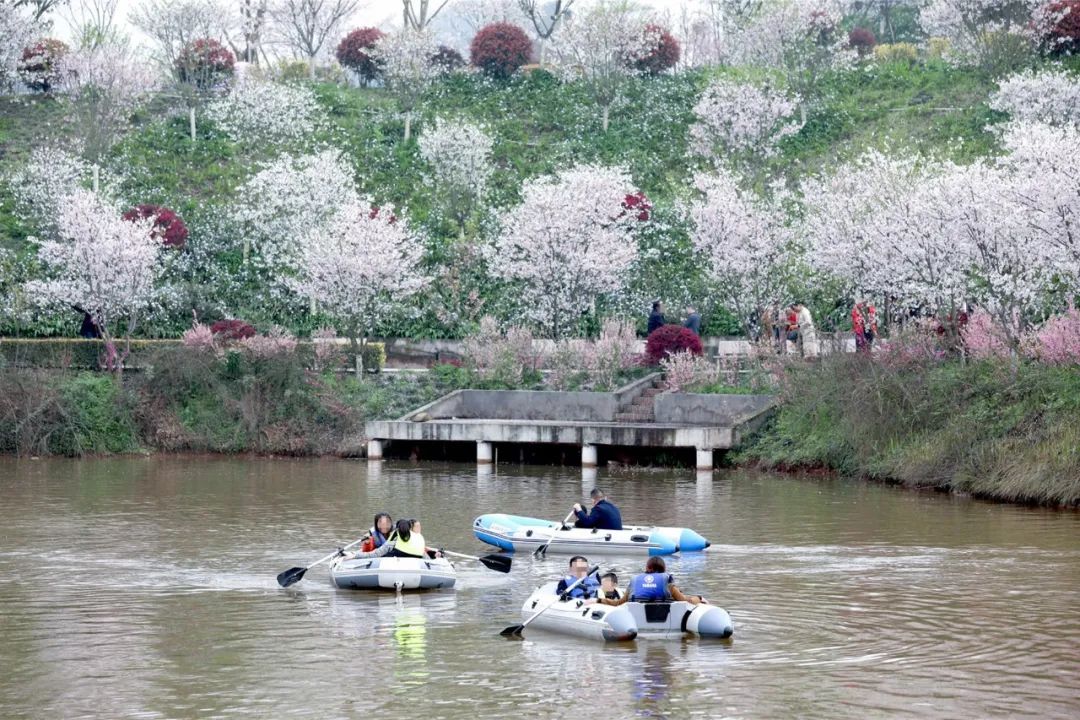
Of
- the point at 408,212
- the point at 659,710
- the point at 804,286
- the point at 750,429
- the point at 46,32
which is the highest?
the point at 46,32

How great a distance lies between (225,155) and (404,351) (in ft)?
63.3

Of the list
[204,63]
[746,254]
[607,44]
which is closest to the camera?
[746,254]

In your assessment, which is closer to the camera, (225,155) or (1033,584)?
(1033,584)

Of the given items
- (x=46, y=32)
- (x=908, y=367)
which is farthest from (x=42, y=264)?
(x=908, y=367)

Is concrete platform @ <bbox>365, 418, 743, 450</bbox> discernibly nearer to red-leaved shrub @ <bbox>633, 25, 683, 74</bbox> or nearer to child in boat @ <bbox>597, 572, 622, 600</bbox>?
child in boat @ <bbox>597, 572, 622, 600</bbox>

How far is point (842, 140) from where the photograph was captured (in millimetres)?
68875

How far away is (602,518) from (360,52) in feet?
182

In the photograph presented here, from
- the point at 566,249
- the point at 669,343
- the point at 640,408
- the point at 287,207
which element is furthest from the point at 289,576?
the point at 287,207

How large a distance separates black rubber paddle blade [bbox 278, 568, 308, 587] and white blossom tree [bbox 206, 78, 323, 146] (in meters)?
45.3

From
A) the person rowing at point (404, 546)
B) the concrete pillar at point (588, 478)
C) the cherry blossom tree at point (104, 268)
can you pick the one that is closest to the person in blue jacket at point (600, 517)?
the person rowing at point (404, 546)

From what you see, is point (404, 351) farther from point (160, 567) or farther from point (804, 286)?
point (160, 567)

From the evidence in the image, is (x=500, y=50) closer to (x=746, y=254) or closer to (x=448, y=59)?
(x=448, y=59)

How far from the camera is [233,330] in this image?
48.9 m

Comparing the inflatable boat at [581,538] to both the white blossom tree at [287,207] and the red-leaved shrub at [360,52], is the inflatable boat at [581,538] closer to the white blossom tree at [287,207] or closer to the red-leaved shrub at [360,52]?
the white blossom tree at [287,207]
